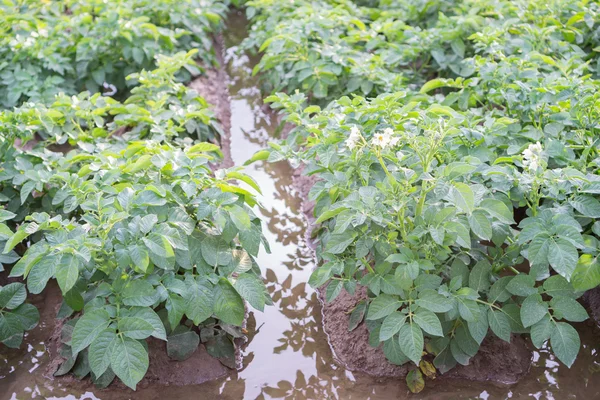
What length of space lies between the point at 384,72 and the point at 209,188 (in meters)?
1.67

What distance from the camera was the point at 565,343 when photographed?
243cm

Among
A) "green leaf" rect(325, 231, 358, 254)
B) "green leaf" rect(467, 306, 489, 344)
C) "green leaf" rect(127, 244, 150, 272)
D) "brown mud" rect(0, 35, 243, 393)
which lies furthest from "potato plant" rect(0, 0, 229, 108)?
"green leaf" rect(467, 306, 489, 344)

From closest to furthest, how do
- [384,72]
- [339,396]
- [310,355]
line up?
[339,396] < [310,355] < [384,72]

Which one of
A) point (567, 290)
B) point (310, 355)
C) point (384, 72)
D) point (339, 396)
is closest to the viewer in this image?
point (567, 290)

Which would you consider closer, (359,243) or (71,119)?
(359,243)

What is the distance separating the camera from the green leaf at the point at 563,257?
231 centimetres

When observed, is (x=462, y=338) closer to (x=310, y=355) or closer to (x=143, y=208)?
(x=310, y=355)

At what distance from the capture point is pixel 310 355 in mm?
2898

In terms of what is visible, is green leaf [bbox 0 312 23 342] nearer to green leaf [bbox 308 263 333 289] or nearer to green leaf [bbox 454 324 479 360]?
green leaf [bbox 308 263 333 289]

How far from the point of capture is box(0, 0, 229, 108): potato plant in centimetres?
421

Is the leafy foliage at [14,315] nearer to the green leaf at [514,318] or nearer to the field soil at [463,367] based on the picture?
the field soil at [463,367]

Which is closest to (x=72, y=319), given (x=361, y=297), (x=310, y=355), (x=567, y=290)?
(x=310, y=355)

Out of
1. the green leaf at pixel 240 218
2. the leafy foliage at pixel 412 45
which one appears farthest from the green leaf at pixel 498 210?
the leafy foliage at pixel 412 45

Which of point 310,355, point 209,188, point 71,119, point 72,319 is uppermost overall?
point 209,188
